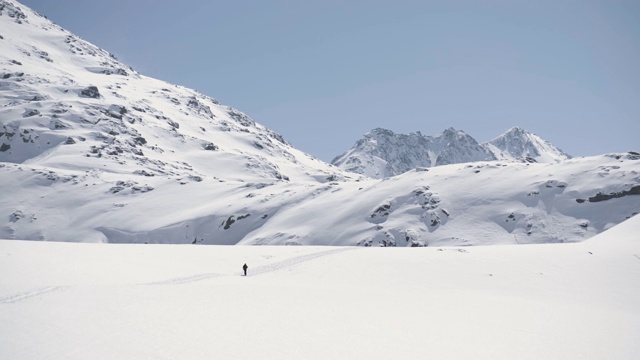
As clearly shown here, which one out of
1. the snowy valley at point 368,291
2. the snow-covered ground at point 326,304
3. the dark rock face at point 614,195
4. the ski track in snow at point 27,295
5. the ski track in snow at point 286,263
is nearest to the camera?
the snow-covered ground at point 326,304

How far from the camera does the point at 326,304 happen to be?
22703mm

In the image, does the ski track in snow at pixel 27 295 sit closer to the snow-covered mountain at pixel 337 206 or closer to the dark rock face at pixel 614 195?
the snow-covered mountain at pixel 337 206

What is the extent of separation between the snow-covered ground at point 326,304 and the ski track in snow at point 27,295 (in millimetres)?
99

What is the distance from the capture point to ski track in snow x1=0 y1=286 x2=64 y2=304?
20.7 meters

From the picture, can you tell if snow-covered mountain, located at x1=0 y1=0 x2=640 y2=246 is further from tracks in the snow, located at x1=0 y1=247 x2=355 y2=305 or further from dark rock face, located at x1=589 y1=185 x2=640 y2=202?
tracks in the snow, located at x1=0 y1=247 x2=355 y2=305

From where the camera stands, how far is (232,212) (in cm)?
11081

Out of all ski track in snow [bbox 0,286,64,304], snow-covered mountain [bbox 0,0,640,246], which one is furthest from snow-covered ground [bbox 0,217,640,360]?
snow-covered mountain [bbox 0,0,640,246]

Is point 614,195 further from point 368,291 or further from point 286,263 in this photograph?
point 368,291

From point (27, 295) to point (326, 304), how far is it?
15.3 metres

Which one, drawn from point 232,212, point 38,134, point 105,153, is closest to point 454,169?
point 232,212

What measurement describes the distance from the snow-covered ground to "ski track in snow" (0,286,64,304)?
0.10 meters

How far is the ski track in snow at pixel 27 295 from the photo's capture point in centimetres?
2074

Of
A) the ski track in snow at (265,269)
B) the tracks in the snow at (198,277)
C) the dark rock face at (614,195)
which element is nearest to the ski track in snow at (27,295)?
the tracks in the snow at (198,277)

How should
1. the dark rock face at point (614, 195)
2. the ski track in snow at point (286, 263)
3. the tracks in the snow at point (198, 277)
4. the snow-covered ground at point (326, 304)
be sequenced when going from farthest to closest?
the dark rock face at point (614, 195) < the ski track in snow at point (286, 263) < the tracks in the snow at point (198, 277) < the snow-covered ground at point (326, 304)
